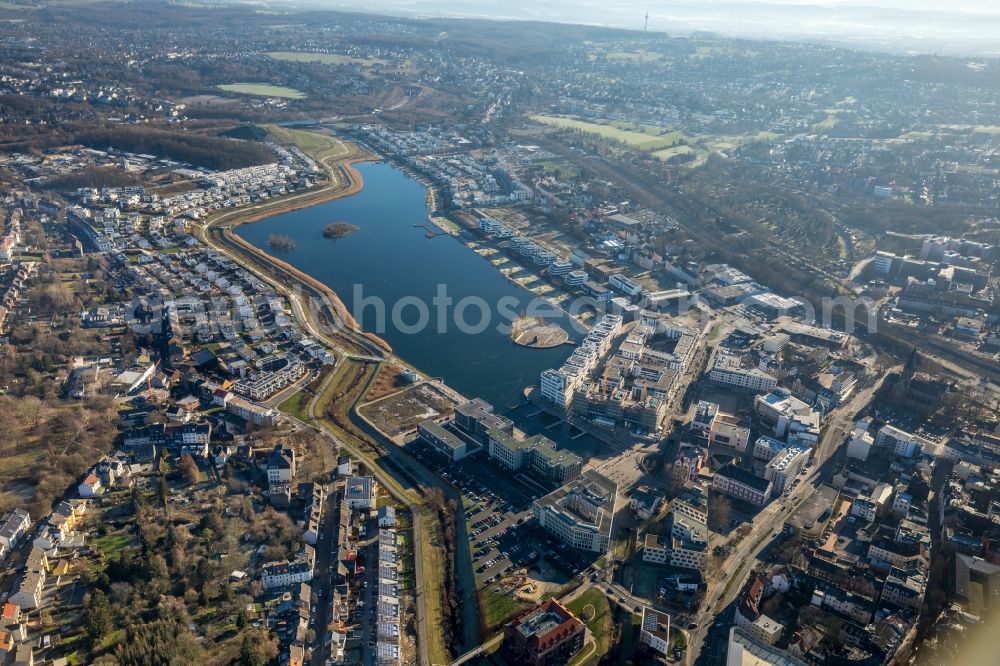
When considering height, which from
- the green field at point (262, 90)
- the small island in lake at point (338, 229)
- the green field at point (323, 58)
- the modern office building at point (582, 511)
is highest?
the green field at point (323, 58)

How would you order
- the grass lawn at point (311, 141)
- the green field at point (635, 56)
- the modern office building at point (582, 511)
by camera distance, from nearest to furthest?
the modern office building at point (582, 511) → the grass lawn at point (311, 141) → the green field at point (635, 56)

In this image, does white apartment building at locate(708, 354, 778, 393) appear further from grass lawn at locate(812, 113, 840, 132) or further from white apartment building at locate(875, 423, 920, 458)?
grass lawn at locate(812, 113, 840, 132)

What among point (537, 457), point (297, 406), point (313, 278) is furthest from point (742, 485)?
point (313, 278)

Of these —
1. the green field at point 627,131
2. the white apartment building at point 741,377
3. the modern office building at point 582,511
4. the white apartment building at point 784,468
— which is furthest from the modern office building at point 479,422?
the green field at point 627,131

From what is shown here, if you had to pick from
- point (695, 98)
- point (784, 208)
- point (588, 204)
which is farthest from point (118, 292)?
point (695, 98)

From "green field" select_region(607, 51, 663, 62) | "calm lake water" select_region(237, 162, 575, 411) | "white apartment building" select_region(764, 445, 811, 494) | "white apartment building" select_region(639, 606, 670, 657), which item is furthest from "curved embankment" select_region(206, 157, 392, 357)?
"green field" select_region(607, 51, 663, 62)

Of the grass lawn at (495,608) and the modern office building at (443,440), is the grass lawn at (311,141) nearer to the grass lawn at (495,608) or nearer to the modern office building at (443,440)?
the modern office building at (443,440)
